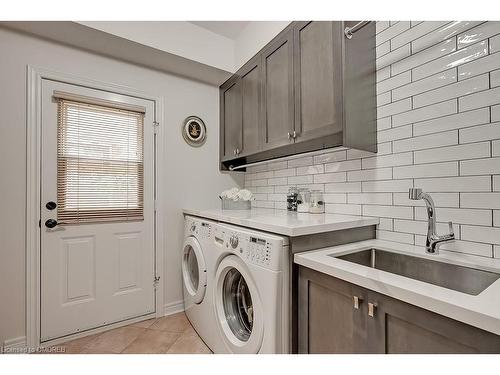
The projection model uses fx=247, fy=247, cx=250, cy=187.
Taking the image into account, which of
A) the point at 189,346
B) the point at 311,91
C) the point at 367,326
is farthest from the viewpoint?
the point at 189,346

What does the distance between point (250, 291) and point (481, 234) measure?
1.15 meters

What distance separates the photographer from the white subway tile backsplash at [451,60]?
1.16 m

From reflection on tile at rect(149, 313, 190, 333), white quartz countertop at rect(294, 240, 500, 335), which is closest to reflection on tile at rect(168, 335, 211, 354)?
reflection on tile at rect(149, 313, 190, 333)

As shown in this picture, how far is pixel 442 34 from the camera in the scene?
1277 mm

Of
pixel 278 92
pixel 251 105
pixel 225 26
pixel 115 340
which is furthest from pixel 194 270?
pixel 225 26

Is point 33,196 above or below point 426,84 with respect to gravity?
below

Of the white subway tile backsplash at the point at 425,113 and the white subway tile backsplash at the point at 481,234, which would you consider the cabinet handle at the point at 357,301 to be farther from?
the white subway tile backsplash at the point at 425,113

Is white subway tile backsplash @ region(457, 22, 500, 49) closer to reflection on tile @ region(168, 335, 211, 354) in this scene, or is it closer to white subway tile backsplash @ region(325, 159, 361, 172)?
white subway tile backsplash @ region(325, 159, 361, 172)

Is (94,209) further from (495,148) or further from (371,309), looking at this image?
(495,148)

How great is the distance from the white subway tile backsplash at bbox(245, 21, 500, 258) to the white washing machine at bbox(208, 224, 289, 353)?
0.79 metres

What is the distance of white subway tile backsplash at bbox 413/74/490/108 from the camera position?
45.3 inches
